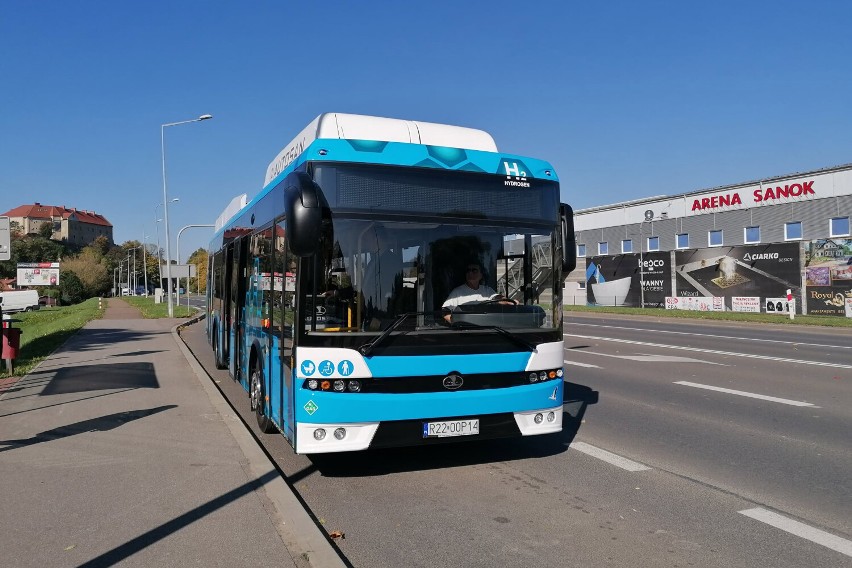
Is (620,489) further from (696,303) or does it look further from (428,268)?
(696,303)

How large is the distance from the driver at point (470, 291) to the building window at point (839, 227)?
3777cm

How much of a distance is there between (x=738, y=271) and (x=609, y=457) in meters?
35.0

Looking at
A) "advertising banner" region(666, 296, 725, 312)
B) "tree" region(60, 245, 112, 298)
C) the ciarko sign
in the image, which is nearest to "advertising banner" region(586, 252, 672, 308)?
"advertising banner" region(666, 296, 725, 312)

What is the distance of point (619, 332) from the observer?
2464 centimetres

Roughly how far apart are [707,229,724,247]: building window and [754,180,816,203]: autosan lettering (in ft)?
10.2

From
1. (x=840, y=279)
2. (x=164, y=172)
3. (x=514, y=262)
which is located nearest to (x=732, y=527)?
(x=514, y=262)

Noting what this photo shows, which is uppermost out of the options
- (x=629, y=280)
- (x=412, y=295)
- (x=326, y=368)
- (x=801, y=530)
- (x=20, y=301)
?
(x=629, y=280)

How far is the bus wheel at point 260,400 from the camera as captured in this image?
25.5 feet

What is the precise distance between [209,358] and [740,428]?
1228cm

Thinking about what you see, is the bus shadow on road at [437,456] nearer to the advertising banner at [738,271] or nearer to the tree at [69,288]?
the advertising banner at [738,271]

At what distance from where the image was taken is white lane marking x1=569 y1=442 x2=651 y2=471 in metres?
6.51

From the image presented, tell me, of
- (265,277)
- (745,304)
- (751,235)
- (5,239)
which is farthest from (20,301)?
(265,277)

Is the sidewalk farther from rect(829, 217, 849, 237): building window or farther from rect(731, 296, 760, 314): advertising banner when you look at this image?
rect(829, 217, 849, 237): building window

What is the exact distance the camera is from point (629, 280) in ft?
150
